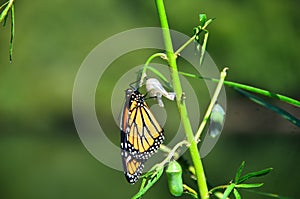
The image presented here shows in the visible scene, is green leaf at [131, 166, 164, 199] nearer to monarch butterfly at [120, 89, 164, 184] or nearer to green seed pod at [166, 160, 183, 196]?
green seed pod at [166, 160, 183, 196]

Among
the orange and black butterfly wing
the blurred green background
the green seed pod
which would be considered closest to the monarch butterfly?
the orange and black butterfly wing

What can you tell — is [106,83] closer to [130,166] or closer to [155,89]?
[130,166]

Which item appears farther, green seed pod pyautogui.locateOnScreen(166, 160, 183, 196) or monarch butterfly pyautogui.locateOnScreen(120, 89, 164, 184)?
monarch butterfly pyautogui.locateOnScreen(120, 89, 164, 184)

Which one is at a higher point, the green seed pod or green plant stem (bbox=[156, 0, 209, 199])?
green plant stem (bbox=[156, 0, 209, 199])

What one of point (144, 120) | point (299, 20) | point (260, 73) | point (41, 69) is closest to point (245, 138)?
point (260, 73)

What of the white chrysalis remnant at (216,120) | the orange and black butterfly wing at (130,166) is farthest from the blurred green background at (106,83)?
the white chrysalis remnant at (216,120)

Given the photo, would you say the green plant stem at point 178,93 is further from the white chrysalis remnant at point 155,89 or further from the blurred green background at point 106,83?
the blurred green background at point 106,83
